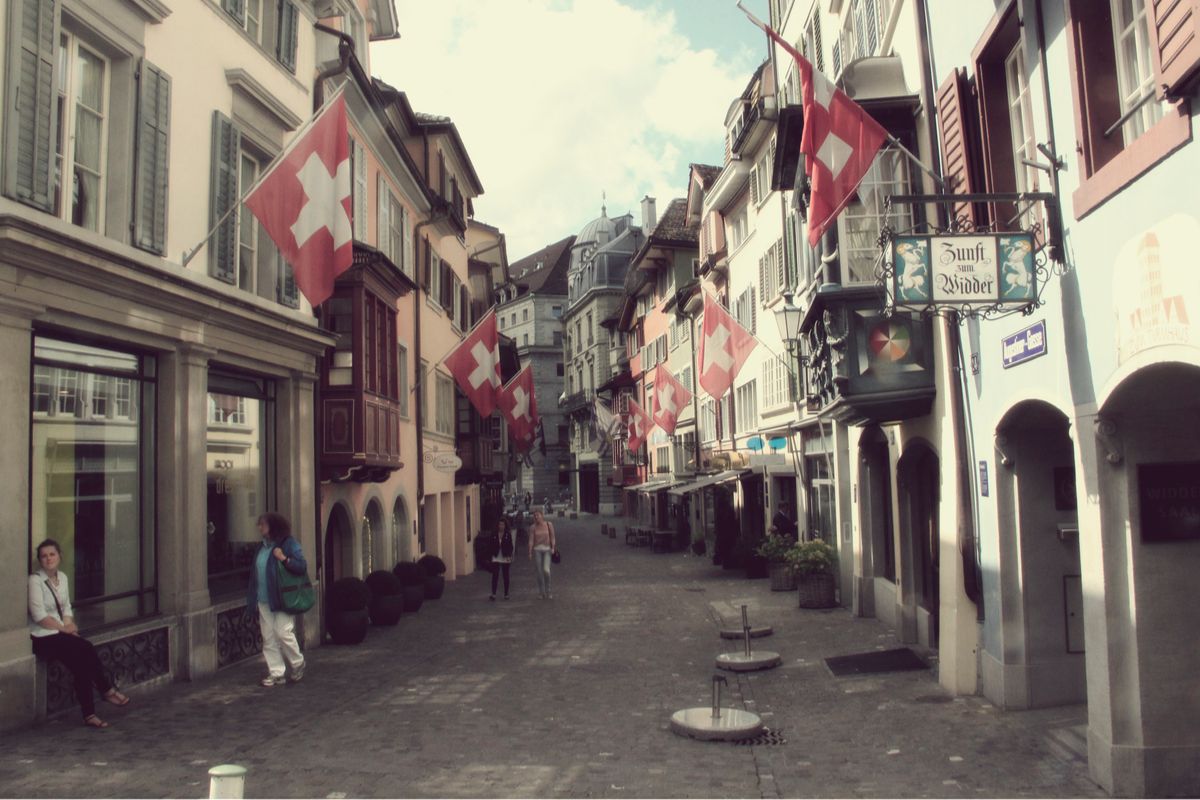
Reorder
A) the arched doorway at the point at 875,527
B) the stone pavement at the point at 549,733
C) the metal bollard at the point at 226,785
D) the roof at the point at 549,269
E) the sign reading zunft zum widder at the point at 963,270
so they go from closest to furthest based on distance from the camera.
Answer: the metal bollard at the point at 226,785, the stone pavement at the point at 549,733, the sign reading zunft zum widder at the point at 963,270, the arched doorway at the point at 875,527, the roof at the point at 549,269

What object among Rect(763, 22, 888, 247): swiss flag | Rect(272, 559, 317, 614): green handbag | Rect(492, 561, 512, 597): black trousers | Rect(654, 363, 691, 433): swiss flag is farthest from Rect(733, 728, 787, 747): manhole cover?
Rect(654, 363, 691, 433): swiss flag

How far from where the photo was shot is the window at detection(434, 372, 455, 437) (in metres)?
28.4

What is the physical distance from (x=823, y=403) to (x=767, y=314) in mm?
12951

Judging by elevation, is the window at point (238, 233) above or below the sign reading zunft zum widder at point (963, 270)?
above

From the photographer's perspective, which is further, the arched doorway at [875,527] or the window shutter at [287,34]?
the arched doorway at [875,527]

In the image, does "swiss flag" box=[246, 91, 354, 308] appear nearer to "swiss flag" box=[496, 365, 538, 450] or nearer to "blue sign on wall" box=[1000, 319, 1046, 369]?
"blue sign on wall" box=[1000, 319, 1046, 369]

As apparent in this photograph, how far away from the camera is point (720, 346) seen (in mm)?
21328

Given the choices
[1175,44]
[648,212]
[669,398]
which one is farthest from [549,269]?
[1175,44]

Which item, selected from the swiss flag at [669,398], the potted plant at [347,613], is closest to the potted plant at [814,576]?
the potted plant at [347,613]

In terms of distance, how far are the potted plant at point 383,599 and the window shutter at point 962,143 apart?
11431 millimetres

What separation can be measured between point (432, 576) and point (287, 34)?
461 inches

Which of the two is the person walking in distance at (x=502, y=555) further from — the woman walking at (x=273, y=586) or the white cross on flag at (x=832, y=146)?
the white cross on flag at (x=832, y=146)

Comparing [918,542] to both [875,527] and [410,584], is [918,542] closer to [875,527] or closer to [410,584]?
[875,527]

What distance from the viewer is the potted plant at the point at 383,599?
17.7 meters
